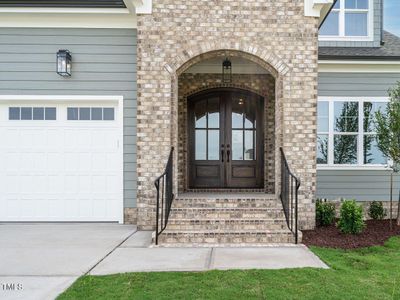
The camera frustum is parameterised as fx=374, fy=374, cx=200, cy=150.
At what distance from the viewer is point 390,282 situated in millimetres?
4078

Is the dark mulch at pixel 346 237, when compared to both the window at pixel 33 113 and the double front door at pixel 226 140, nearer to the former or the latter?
the double front door at pixel 226 140

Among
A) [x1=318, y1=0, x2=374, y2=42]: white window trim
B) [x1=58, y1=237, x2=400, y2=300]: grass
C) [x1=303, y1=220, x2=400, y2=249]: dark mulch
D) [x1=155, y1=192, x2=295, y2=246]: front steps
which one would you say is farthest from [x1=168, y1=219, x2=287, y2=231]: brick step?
[x1=318, y1=0, x2=374, y2=42]: white window trim

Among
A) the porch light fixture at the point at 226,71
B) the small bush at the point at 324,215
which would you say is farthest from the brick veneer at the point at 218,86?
the small bush at the point at 324,215

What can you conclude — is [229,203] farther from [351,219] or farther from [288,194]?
[351,219]

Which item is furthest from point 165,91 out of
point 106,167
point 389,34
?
point 389,34

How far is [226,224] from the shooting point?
6.28 m

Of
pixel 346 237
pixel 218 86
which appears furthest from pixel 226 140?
pixel 346 237

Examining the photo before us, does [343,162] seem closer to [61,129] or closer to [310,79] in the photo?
[310,79]

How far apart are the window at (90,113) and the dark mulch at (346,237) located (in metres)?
4.54

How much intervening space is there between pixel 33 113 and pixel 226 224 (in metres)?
4.68

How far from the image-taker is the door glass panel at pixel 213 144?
28.5 feet

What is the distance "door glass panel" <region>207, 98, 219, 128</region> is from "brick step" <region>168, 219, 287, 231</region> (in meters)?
2.98

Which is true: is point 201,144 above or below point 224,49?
below

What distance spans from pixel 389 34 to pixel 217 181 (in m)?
6.32
